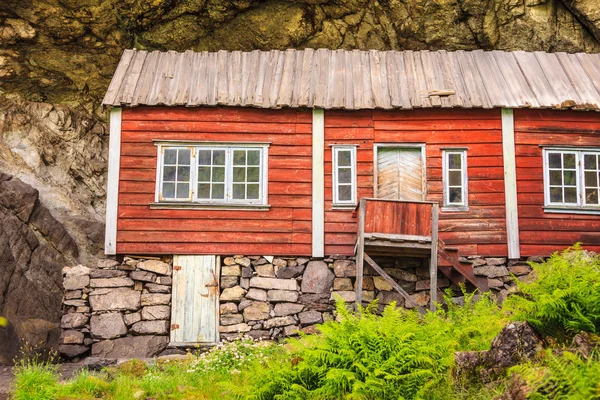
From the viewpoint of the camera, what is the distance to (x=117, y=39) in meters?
20.4

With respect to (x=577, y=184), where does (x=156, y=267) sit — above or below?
below

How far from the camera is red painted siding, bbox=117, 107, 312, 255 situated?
553 inches

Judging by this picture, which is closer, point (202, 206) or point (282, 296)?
point (282, 296)

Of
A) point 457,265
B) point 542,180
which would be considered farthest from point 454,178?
point 457,265

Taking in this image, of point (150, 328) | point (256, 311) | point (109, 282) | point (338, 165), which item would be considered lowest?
point (150, 328)

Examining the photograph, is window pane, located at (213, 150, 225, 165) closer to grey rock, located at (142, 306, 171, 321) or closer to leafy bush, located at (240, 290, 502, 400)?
grey rock, located at (142, 306, 171, 321)

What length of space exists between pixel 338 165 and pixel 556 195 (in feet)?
14.6

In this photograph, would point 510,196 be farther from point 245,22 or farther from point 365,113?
point 245,22

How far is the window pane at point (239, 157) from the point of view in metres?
14.4

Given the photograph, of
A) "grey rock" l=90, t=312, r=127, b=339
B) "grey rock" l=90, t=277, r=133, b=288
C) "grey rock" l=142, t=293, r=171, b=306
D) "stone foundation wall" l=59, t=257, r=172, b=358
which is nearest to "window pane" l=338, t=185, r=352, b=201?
"stone foundation wall" l=59, t=257, r=172, b=358

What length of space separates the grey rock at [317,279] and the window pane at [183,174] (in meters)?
3.00

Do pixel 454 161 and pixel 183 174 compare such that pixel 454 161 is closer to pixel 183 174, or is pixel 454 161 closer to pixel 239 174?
pixel 239 174

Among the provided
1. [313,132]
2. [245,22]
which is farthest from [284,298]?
[245,22]

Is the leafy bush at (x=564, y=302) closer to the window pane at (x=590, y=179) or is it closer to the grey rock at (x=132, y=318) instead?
the window pane at (x=590, y=179)
